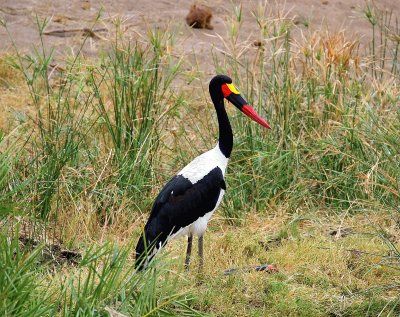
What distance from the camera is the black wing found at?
17.2 ft

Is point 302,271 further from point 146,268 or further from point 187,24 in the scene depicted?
point 187,24

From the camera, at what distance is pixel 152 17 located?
10453mm

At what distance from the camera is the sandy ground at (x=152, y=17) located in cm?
981

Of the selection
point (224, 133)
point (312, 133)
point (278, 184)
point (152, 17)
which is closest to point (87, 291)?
point (224, 133)

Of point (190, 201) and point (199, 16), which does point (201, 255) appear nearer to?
point (190, 201)

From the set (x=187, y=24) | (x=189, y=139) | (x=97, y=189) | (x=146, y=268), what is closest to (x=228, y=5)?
(x=187, y=24)

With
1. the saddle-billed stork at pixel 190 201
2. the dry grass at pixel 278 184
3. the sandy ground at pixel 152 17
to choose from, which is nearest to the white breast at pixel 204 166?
the saddle-billed stork at pixel 190 201

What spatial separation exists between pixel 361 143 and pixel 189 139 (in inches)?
41.9

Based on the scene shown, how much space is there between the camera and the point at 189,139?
22.0 feet

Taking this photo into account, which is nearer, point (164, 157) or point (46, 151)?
point (46, 151)

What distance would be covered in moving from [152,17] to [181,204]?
534cm

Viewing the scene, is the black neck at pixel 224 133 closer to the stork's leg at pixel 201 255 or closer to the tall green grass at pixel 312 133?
the stork's leg at pixel 201 255

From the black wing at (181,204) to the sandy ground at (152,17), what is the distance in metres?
4.13

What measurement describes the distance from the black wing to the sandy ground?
4.13 metres
